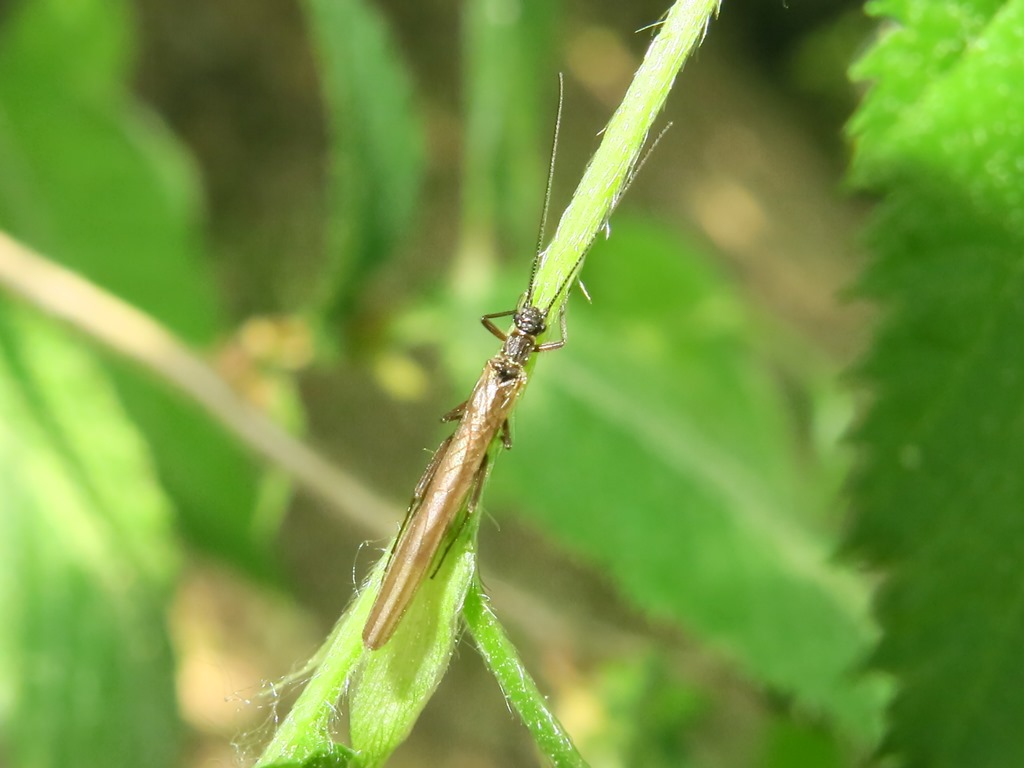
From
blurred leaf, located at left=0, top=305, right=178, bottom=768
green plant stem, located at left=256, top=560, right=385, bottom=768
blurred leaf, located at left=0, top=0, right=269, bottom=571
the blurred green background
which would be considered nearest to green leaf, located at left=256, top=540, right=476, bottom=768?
green plant stem, located at left=256, top=560, right=385, bottom=768

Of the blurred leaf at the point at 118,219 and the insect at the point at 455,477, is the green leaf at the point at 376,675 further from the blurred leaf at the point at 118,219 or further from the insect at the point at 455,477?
the blurred leaf at the point at 118,219

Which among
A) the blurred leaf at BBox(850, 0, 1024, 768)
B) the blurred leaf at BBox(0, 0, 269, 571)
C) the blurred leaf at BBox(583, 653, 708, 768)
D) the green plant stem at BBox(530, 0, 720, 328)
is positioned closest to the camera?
the green plant stem at BBox(530, 0, 720, 328)

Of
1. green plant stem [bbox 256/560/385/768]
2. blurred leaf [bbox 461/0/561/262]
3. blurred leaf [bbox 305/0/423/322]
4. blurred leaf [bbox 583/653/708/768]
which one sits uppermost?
blurred leaf [bbox 461/0/561/262]

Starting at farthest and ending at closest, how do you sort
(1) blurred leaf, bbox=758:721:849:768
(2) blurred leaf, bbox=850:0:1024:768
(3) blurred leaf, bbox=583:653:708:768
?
(1) blurred leaf, bbox=758:721:849:768, (3) blurred leaf, bbox=583:653:708:768, (2) blurred leaf, bbox=850:0:1024:768

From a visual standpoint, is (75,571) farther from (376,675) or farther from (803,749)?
(803,749)

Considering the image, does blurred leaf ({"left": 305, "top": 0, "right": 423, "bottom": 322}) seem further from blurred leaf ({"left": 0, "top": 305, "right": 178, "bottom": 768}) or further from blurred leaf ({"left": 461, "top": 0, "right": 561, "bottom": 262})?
blurred leaf ({"left": 0, "top": 305, "right": 178, "bottom": 768})

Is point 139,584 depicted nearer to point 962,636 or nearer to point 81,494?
point 81,494

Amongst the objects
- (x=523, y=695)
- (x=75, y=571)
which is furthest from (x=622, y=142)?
(x=75, y=571)
